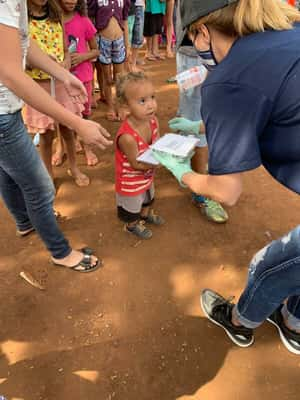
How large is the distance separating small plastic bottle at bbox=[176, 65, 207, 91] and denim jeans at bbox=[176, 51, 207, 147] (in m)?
0.13

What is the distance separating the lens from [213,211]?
2.88 meters

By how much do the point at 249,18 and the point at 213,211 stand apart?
186cm

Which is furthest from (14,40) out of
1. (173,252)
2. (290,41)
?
(173,252)

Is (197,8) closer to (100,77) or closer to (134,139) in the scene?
(134,139)

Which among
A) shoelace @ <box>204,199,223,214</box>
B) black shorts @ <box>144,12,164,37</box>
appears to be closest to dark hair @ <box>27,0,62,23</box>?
shoelace @ <box>204,199,223,214</box>

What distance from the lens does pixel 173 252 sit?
8.59 feet

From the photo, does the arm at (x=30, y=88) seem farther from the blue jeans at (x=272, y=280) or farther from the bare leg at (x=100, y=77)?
the bare leg at (x=100, y=77)

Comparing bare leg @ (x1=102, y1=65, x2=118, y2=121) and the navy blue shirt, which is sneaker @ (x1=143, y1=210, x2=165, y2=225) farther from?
bare leg @ (x1=102, y1=65, x2=118, y2=121)

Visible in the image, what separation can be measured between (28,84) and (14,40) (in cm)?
19

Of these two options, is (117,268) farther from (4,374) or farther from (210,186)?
(210,186)

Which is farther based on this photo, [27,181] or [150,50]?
[150,50]

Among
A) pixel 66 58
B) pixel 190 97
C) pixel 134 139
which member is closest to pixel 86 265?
pixel 134 139

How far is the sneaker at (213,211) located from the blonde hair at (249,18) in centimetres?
178

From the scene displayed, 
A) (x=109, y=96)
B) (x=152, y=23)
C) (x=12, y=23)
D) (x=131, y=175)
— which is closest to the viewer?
(x=12, y=23)
